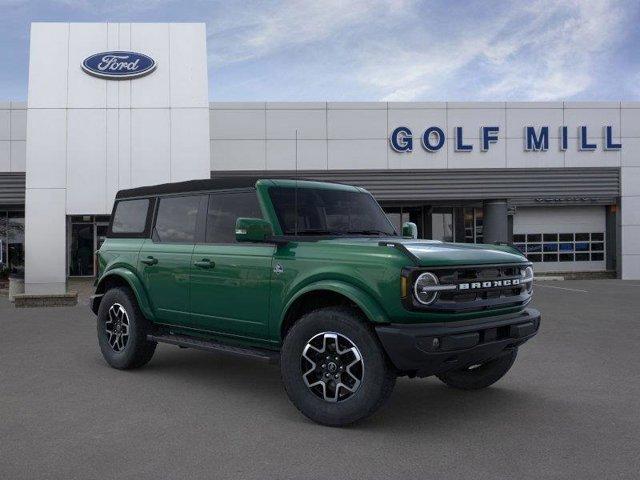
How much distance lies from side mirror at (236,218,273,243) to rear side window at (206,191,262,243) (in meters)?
0.50

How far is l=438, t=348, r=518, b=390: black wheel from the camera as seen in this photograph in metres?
5.62

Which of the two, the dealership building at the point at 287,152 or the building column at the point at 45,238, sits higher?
the dealership building at the point at 287,152

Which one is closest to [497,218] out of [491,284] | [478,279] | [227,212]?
[227,212]

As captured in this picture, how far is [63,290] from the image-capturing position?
17891 mm

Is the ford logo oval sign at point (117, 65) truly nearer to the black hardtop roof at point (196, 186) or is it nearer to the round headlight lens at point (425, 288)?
the black hardtop roof at point (196, 186)

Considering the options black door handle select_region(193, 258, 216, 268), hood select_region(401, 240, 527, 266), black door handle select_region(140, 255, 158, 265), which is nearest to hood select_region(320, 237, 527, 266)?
hood select_region(401, 240, 527, 266)

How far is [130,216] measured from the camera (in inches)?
275

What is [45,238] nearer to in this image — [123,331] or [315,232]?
[123,331]

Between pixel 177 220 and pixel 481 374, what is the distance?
3.39 meters

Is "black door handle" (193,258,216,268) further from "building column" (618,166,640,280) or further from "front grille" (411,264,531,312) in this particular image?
"building column" (618,166,640,280)

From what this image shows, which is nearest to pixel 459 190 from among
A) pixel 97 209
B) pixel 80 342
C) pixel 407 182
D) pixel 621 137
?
pixel 407 182

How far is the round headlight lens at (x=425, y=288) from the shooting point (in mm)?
4312

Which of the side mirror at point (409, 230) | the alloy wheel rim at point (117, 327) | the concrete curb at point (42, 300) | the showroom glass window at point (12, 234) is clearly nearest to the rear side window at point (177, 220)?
the alloy wheel rim at point (117, 327)

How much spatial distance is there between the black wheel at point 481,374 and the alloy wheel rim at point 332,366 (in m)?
1.55
